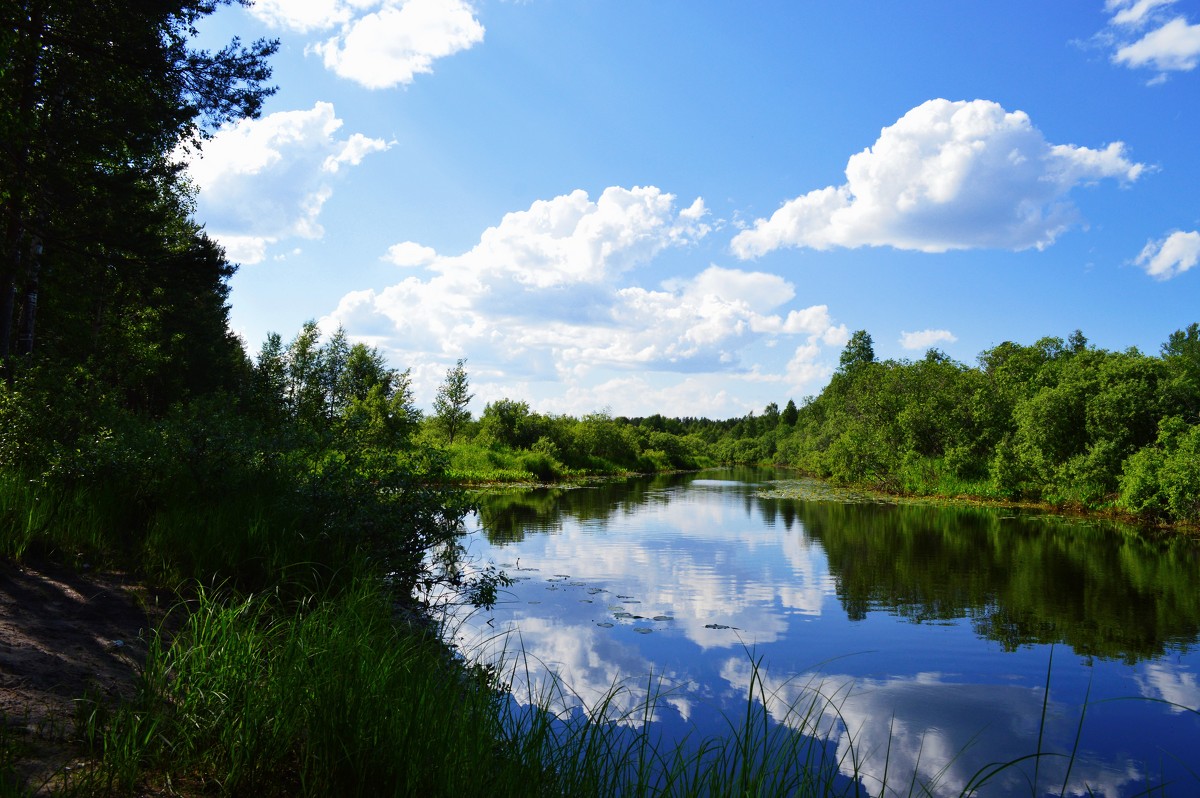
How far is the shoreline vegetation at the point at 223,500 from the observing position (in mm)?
3496

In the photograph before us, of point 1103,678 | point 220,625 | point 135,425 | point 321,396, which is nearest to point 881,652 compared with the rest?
point 1103,678

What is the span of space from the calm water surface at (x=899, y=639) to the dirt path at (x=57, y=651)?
8.98ft

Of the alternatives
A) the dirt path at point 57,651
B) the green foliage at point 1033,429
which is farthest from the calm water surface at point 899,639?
the green foliage at point 1033,429

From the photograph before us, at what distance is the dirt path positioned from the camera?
11.6 ft

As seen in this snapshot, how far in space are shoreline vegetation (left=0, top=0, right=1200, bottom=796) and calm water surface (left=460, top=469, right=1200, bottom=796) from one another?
0.92 meters

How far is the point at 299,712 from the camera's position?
3.64 metres

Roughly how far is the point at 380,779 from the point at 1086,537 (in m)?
22.8

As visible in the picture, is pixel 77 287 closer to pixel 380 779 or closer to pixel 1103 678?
pixel 380 779

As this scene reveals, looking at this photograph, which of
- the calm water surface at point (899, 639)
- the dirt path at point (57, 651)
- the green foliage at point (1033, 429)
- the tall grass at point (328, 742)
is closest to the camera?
the tall grass at point (328, 742)

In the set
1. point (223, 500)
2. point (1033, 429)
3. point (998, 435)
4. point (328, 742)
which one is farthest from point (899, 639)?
point (998, 435)

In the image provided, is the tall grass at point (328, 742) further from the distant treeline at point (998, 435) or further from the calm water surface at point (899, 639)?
the distant treeline at point (998, 435)

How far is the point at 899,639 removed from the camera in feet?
31.9

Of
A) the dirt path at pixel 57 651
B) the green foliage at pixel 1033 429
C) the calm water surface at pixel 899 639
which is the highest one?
the green foliage at pixel 1033 429

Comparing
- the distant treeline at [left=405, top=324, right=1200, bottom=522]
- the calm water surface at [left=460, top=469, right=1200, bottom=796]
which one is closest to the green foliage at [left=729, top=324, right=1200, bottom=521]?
the distant treeline at [left=405, top=324, right=1200, bottom=522]
